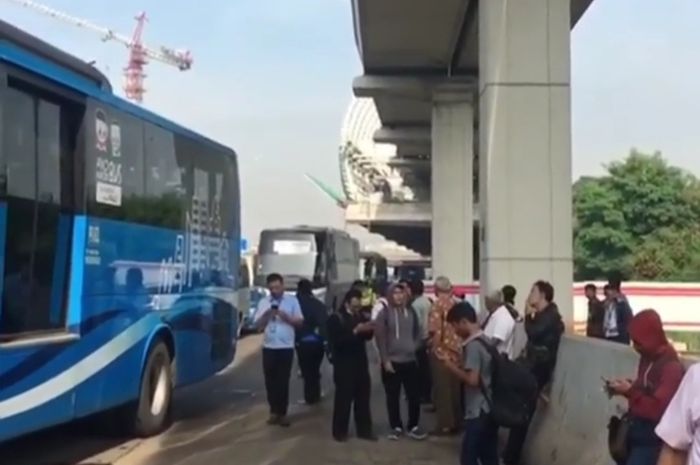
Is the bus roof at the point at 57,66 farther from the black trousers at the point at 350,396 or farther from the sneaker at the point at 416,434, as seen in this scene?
the sneaker at the point at 416,434

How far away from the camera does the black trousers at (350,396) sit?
14.3 meters

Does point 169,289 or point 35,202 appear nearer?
point 35,202

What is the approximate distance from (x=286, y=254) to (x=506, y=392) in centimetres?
2935

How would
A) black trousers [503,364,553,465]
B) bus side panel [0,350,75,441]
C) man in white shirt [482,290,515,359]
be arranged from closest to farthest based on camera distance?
bus side panel [0,350,75,441], black trousers [503,364,553,465], man in white shirt [482,290,515,359]

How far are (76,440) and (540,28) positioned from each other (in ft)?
34.6

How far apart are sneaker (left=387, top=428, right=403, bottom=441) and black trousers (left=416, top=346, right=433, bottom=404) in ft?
2.43

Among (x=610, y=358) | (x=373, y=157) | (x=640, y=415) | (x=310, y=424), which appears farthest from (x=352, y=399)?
(x=373, y=157)

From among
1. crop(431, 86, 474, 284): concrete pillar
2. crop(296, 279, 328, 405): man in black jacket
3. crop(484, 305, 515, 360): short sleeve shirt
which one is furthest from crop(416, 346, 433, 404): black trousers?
crop(431, 86, 474, 284): concrete pillar

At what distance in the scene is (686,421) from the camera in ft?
16.3

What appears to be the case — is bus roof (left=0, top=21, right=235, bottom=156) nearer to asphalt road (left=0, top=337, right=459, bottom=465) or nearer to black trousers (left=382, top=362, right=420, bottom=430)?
asphalt road (left=0, top=337, right=459, bottom=465)

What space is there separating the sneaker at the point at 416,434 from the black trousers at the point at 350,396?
50 cm

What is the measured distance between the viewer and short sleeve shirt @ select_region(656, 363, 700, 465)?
4891mm

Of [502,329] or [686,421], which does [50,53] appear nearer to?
[502,329]

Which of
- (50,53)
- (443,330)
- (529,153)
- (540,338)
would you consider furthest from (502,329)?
(529,153)
